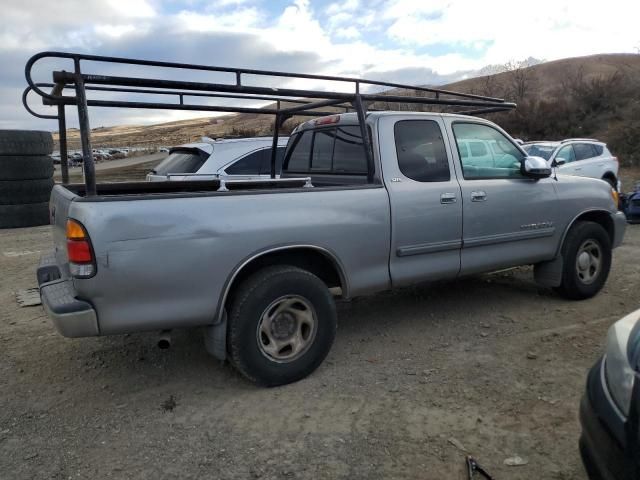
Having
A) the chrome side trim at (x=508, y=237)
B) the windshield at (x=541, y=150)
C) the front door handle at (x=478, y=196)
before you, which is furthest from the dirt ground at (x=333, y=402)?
the windshield at (x=541, y=150)

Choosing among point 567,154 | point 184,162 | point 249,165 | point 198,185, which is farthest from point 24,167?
point 567,154

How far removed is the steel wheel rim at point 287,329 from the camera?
3.63 m

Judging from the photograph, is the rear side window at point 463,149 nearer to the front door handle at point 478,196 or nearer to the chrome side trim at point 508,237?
the front door handle at point 478,196

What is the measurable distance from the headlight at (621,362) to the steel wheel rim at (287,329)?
1.93 metres

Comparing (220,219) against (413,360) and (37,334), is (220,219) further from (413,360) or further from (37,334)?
(37,334)

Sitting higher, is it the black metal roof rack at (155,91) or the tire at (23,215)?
the black metal roof rack at (155,91)

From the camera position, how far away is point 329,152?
4926mm

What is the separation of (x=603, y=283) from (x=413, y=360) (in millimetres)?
2738

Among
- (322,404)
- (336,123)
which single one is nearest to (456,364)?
(322,404)

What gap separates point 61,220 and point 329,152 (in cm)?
235

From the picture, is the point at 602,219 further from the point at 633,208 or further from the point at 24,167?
the point at 24,167

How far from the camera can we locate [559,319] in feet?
16.4

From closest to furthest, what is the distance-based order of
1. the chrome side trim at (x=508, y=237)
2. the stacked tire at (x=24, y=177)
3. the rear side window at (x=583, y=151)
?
the chrome side trim at (x=508, y=237)
the stacked tire at (x=24, y=177)
the rear side window at (x=583, y=151)

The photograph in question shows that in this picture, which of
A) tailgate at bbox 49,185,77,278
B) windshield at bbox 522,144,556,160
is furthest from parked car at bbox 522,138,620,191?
tailgate at bbox 49,185,77,278
